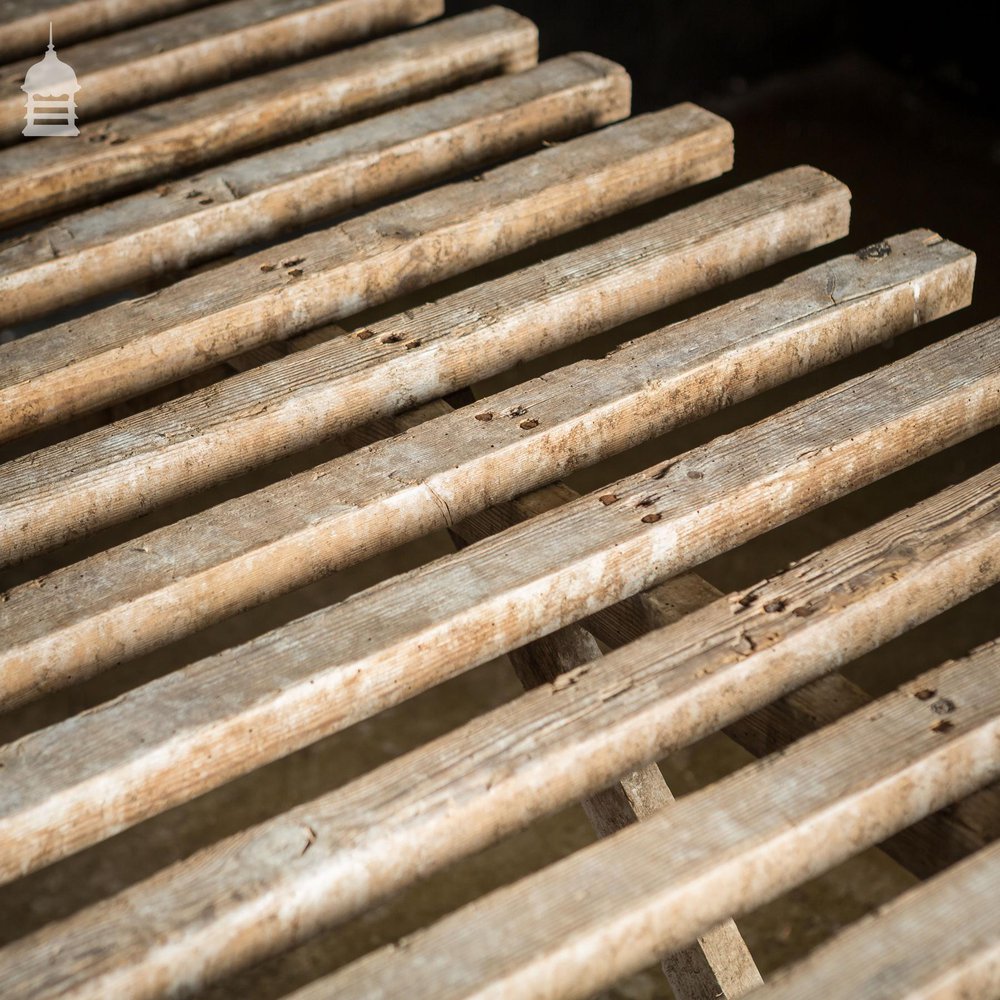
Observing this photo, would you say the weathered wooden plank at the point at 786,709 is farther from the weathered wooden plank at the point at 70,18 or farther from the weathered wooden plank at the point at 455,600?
the weathered wooden plank at the point at 70,18

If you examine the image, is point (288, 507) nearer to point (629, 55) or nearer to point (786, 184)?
point (786, 184)

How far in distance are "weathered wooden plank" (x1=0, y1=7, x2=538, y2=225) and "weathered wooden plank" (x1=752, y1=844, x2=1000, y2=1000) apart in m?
1.38

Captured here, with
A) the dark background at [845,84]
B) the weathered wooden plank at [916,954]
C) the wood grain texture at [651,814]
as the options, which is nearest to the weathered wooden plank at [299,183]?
the wood grain texture at [651,814]

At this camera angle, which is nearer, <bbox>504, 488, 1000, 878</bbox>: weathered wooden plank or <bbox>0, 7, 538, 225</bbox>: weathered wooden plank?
<bbox>504, 488, 1000, 878</bbox>: weathered wooden plank

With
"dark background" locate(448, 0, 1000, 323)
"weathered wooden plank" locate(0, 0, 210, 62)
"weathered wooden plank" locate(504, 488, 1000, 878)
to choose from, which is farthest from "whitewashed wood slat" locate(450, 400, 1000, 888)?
"dark background" locate(448, 0, 1000, 323)

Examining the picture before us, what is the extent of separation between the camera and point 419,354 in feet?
5.14

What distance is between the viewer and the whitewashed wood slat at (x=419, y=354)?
1.45 m

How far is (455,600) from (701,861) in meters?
0.34

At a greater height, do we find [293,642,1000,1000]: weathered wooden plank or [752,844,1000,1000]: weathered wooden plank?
[293,642,1000,1000]: weathered wooden plank

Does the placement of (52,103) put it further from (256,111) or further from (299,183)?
(299,183)

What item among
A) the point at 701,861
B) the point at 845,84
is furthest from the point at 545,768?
the point at 845,84

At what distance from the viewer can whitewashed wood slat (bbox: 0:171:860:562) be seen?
145cm

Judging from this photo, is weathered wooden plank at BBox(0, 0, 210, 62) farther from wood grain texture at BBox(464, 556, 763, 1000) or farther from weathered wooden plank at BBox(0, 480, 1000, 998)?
weathered wooden plank at BBox(0, 480, 1000, 998)

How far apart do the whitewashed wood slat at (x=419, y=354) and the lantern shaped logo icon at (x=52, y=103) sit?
0.68 m
